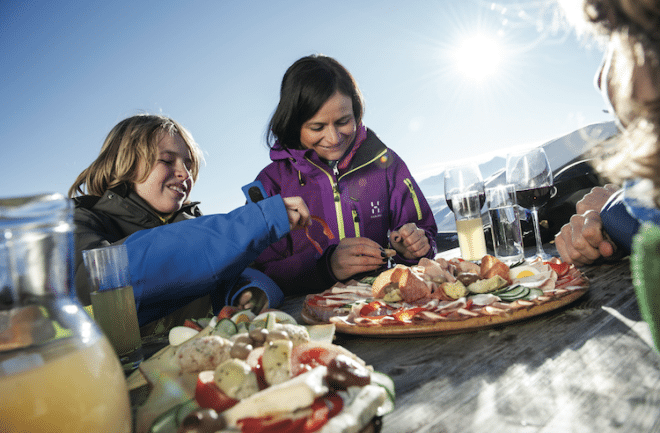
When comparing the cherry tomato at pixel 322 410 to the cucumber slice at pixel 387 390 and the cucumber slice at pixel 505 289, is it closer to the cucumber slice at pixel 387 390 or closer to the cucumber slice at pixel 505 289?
the cucumber slice at pixel 387 390

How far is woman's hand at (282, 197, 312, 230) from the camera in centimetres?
132

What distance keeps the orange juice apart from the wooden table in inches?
11.9

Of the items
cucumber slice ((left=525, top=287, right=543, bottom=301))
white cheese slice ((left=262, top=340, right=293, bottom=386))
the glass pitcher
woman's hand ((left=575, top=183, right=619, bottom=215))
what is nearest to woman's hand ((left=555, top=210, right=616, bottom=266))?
woman's hand ((left=575, top=183, right=619, bottom=215))

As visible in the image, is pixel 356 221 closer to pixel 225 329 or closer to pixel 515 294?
pixel 515 294

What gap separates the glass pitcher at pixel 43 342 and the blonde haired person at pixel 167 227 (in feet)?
2.70

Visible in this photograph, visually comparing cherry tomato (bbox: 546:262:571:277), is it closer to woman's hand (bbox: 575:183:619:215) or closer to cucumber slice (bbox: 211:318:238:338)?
woman's hand (bbox: 575:183:619:215)

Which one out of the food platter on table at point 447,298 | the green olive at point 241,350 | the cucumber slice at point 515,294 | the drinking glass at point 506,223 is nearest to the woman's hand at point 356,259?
the food platter on table at point 447,298

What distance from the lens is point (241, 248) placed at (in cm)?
126

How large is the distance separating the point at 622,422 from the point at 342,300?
2.45 ft

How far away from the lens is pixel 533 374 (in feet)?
1.87

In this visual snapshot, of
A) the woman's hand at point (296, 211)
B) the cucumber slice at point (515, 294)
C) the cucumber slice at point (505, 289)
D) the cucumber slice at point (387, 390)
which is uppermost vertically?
the woman's hand at point (296, 211)

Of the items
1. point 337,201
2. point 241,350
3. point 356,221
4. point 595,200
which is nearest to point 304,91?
point 337,201

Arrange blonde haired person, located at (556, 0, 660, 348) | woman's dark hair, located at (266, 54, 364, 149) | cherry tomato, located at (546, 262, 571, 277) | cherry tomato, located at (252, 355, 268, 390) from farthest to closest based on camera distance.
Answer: woman's dark hair, located at (266, 54, 364, 149), cherry tomato, located at (546, 262, 571, 277), cherry tomato, located at (252, 355, 268, 390), blonde haired person, located at (556, 0, 660, 348)

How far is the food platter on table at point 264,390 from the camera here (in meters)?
0.43
